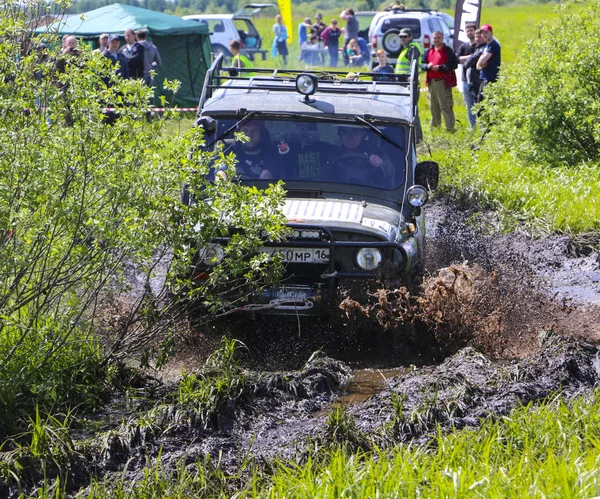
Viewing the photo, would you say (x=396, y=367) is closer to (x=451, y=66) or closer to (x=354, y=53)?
(x=451, y=66)

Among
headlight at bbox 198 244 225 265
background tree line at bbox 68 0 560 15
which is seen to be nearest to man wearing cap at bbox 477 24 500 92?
headlight at bbox 198 244 225 265

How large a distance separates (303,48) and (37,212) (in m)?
26.8

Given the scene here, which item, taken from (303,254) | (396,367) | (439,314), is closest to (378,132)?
(303,254)

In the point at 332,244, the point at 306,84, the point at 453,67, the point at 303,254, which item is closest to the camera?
the point at 332,244

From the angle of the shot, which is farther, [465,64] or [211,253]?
[465,64]

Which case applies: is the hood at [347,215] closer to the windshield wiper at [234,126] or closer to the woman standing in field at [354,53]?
the windshield wiper at [234,126]

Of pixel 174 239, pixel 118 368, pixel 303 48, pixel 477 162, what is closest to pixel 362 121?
pixel 174 239

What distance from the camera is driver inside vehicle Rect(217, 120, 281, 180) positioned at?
25.7 feet

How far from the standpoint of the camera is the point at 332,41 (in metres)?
31.1

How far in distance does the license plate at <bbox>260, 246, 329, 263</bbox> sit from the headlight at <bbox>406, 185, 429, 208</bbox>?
35.9 inches

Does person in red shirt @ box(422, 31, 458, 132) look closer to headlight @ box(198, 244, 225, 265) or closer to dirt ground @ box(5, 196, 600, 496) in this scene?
dirt ground @ box(5, 196, 600, 496)

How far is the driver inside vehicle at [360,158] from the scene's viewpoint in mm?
7852

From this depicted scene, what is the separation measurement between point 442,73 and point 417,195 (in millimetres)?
8970

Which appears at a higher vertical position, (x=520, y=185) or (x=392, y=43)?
(x=392, y=43)
